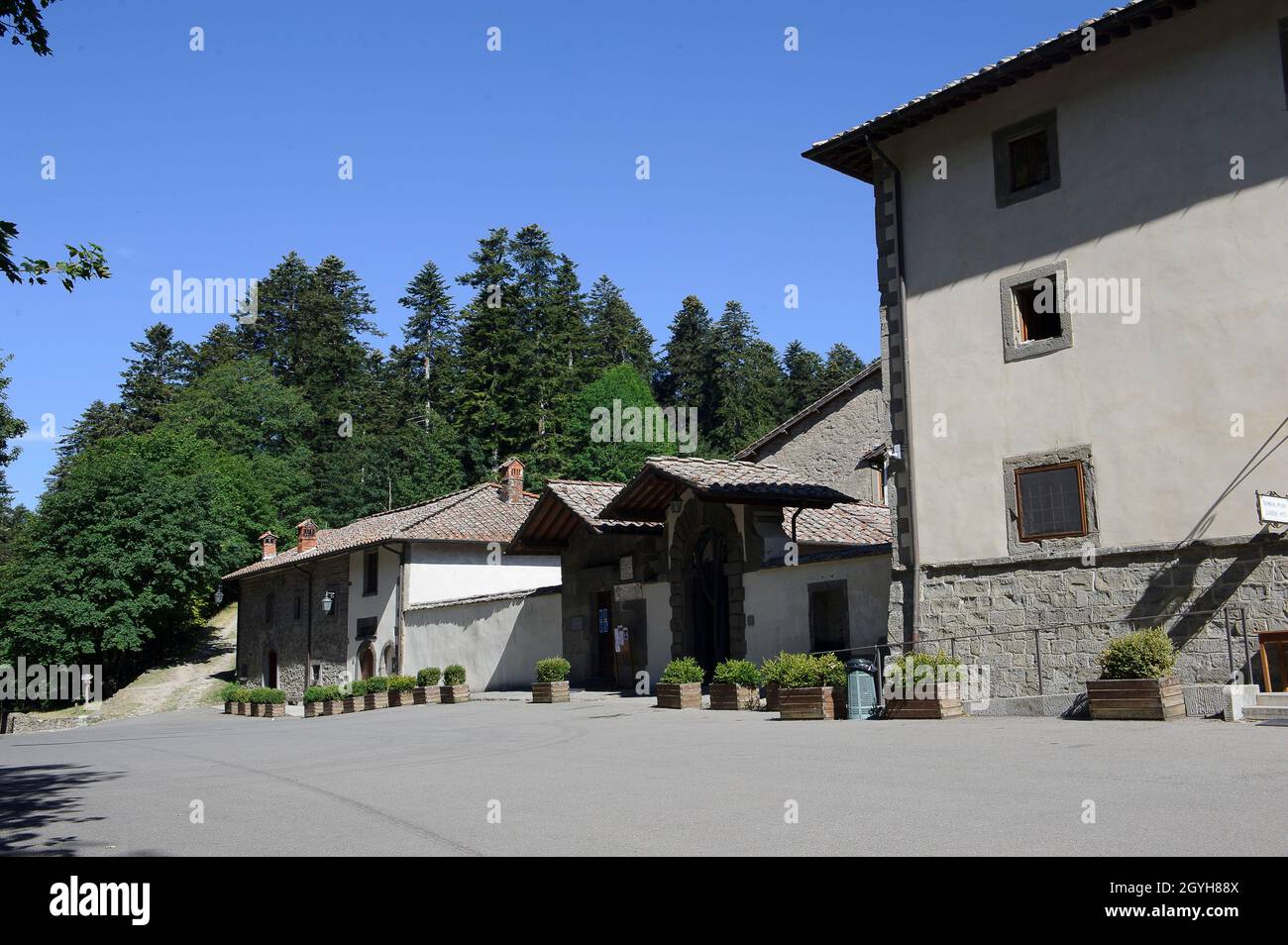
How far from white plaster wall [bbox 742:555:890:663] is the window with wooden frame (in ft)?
12.2

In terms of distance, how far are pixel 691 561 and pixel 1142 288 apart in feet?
37.2

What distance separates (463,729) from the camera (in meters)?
18.0

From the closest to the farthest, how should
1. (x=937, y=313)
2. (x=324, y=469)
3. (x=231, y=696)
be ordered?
(x=937, y=313), (x=231, y=696), (x=324, y=469)

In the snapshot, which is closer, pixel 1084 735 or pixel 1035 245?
pixel 1084 735

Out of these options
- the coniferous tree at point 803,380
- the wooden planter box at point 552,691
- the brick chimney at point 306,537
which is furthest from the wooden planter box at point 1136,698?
the coniferous tree at point 803,380

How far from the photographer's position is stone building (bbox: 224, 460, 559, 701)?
29906mm

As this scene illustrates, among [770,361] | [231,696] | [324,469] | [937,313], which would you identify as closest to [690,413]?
[770,361]

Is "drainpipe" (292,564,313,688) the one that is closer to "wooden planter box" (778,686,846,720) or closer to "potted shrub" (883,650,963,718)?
"wooden planter box" (778,686,846,720)

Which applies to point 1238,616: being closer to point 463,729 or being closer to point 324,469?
point 463,729

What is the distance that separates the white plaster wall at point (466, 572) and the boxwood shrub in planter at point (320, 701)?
15.0 ft

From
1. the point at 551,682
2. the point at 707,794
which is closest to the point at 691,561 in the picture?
the point at 551,682

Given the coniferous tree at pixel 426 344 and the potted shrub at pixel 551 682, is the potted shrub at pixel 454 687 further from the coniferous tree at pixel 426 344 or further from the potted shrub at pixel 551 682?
the coniferous tree at pixel 426 344

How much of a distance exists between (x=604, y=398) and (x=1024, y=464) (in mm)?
41234

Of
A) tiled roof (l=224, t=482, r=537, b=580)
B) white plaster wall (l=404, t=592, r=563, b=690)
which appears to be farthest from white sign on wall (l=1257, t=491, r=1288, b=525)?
tiled roof (l=224, t=482, r=537, b=580)
